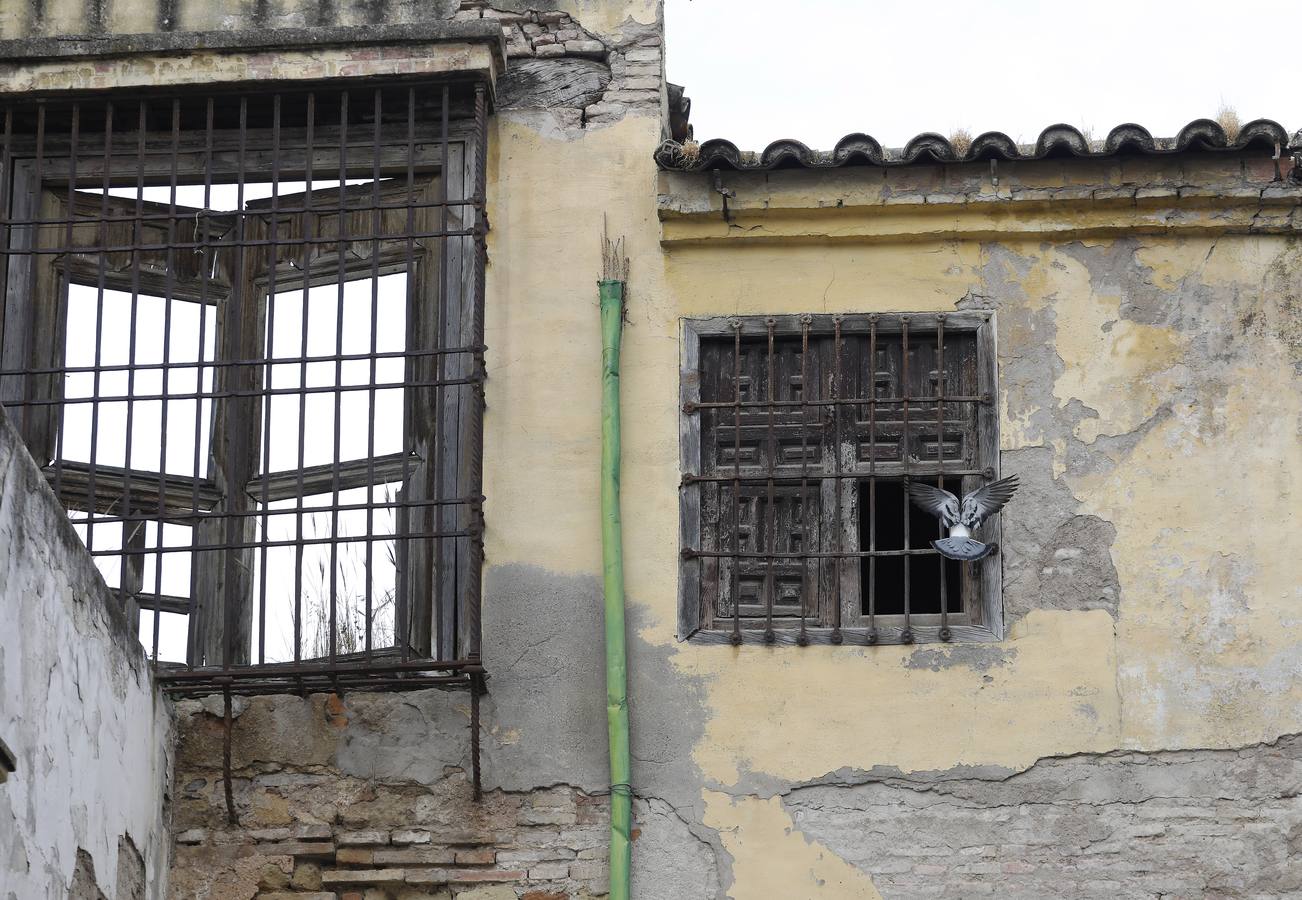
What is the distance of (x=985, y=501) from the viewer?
7848mm

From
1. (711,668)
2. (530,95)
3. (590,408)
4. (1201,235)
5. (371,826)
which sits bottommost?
(371,826)

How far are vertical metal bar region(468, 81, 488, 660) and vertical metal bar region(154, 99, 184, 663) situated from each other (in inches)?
41.2

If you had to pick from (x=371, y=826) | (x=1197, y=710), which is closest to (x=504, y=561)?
(x=371, y=826)

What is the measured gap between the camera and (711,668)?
25.5 feet

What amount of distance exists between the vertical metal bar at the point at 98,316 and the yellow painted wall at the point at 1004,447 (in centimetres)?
144

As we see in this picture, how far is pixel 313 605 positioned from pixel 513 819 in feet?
3.77

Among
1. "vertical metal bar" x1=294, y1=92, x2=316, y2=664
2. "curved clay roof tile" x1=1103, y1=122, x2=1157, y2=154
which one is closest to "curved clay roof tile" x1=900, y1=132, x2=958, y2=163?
"curved clay roof tile" x1=1103, y1=122, x2=1157, y2=154

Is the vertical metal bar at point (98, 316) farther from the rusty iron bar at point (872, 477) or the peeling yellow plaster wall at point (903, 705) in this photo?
the rusty iron bar at point (872, 477)

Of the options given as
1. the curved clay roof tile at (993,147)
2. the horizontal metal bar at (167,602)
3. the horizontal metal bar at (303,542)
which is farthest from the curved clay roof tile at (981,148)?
the horizontal metal bar at (167,602)

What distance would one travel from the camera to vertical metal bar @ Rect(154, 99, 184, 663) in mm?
7832

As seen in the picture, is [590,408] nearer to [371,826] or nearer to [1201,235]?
[371,826]

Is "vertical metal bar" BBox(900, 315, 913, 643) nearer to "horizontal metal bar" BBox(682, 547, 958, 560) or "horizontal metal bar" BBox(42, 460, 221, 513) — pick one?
"horizontal metal bar" BBox(682, 547, 958, 560)

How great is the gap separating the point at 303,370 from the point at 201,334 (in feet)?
1.66

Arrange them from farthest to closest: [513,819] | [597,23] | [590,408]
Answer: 1. [597,23]
2. [590,408]
3. [513,819]
